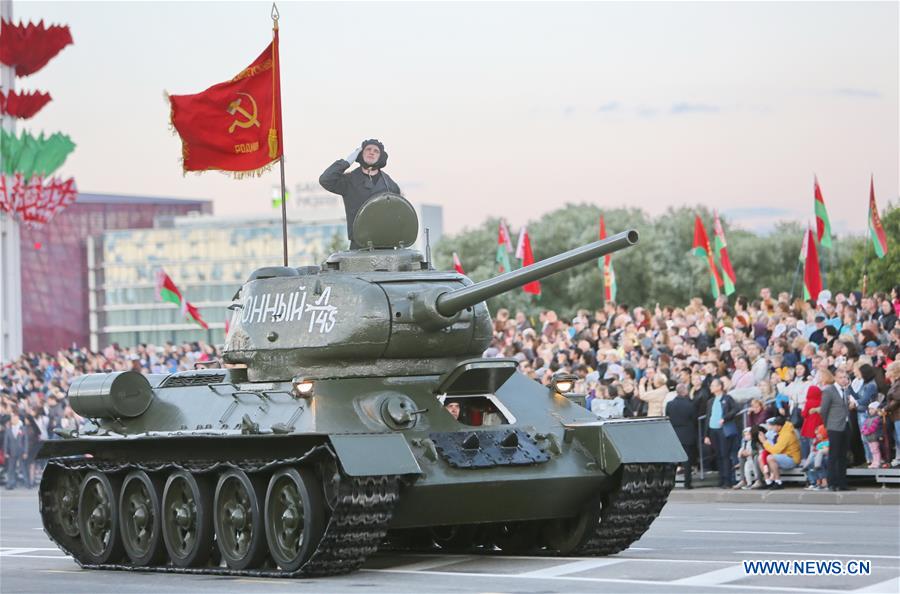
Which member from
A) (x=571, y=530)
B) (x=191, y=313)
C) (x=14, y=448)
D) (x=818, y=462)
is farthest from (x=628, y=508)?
(x=191, y=313)

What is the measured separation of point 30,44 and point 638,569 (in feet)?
115

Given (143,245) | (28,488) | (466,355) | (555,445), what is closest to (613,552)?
(555,445)

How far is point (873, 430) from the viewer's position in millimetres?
23734

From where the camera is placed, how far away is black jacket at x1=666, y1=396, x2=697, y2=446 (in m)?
26.2

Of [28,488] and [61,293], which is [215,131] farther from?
[61,293]

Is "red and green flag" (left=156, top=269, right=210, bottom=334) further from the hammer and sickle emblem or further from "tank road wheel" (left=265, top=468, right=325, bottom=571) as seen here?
"tank road wheel" (left=265, top=468, right=325, bottom=571)

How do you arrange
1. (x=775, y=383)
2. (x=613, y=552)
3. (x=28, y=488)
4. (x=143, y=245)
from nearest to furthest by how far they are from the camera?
(x=613, y=552) → (x=775, y=383) → (x=28, y=488) → (x=143, y=245)

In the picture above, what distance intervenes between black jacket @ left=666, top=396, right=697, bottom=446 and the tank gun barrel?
399 inches

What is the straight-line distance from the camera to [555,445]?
16562 mm

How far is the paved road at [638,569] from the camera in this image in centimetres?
1405

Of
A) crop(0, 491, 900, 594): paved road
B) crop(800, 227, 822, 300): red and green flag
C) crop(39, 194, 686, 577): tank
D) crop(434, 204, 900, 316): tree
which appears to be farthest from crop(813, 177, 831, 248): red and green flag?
crop(434, 204, 900, 316): tree

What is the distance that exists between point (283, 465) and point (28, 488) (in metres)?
23.3

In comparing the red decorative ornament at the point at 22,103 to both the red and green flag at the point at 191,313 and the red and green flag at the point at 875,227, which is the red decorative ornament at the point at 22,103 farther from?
the red and green flag at the point at 875,227

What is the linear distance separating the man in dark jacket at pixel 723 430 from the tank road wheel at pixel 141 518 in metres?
10.6
